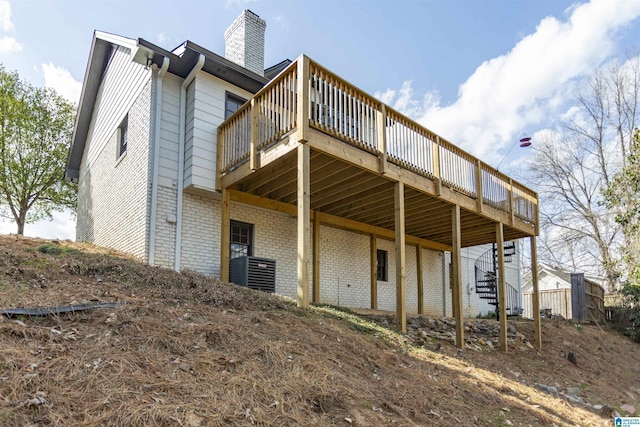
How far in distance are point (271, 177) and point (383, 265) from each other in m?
6.36

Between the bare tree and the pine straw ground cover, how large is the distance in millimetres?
18597

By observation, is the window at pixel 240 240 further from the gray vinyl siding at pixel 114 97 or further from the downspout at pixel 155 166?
the gray vinyl siding at pixel 114 97

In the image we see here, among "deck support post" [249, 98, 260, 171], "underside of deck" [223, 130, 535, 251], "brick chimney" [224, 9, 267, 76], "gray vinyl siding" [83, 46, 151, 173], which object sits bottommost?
"underside of deck" [223, 130, 535, 251]

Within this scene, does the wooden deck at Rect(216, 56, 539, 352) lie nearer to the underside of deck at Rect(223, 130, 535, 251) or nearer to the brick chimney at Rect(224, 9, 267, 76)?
the underside of deck at Rect(223, 130, 535, 251)

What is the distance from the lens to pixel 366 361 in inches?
210

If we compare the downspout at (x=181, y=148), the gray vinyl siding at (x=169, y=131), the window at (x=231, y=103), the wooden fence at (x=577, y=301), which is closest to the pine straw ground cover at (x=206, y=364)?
the downspout at (x=181, y=148)

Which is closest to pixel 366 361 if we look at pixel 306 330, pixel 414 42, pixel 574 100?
pixel 306 330

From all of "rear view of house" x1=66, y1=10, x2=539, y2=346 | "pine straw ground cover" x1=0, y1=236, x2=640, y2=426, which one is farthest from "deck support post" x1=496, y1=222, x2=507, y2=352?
"pine straw ground cover" x1=0, y1=236, x2=640, y2=426

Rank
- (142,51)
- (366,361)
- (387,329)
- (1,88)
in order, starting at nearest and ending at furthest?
(366,361) < (387,329) < (142,51) < (1,88)

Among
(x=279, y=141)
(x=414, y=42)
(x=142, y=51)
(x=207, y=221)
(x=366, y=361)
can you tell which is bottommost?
(x=366, y=361)

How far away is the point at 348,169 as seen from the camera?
809cm

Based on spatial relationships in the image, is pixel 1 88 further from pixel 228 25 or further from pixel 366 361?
pixel 366 361

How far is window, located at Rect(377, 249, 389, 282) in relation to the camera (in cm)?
1353

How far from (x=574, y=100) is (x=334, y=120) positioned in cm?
2173
